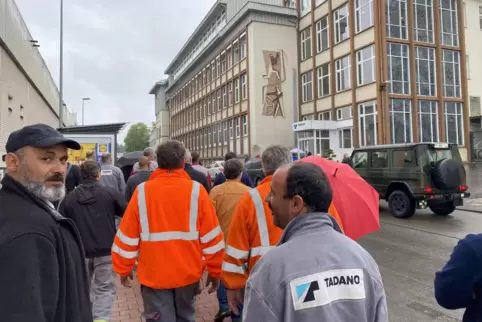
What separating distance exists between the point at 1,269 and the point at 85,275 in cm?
43

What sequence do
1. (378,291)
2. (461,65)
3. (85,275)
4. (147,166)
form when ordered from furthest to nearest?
(461,65) < (147,166) < (85,275) < (378,291)

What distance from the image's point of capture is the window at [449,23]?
3000cm

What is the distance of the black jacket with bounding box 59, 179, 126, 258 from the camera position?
4.01m

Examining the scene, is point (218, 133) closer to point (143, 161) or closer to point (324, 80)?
point (324, 80)

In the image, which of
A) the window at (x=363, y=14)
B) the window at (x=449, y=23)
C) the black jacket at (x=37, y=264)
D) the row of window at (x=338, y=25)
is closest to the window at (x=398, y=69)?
the window at (x=363, y=14)

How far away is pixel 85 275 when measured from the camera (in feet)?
5.63

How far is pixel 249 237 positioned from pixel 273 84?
112 ft

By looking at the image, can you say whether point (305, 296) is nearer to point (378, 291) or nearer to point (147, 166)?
point (378, 291)

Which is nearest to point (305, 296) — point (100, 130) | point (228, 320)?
point (228, 320)

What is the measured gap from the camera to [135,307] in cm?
464

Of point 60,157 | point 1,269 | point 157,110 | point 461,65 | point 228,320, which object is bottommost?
point 228,320

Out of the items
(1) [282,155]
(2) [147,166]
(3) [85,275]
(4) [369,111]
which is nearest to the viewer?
(3) [85,275]

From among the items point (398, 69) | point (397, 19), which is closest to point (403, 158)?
point (398, 69)

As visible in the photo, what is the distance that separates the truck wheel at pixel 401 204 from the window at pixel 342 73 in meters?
20.3
